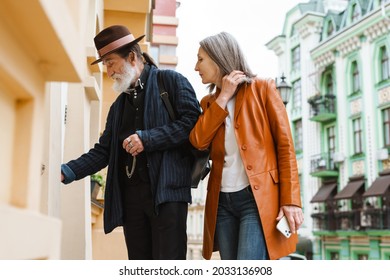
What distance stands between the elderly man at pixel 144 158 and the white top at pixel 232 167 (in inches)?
5.1

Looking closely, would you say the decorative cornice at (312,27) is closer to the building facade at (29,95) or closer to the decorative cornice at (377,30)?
the decorative cornice at (377,30)

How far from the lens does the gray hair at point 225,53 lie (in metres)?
1.70

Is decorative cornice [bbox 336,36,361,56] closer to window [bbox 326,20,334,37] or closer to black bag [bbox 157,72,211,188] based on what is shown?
window [bbox 326,20,334,37]

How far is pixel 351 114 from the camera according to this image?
44.5 feet

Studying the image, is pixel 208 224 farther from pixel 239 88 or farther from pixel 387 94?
pixel 387 94

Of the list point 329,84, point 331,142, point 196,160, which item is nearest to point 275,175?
point 196,160

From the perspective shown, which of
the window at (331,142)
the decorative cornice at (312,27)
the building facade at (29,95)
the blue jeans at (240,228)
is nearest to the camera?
the building facade at (29,95)

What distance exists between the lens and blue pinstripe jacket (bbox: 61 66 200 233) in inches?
67.1

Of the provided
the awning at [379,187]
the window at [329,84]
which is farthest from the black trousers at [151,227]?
the window at [329,84]

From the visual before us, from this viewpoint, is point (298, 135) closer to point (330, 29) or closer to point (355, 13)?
point (330, 29)

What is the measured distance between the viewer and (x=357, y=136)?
13383mm

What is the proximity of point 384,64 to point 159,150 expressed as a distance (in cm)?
1173
